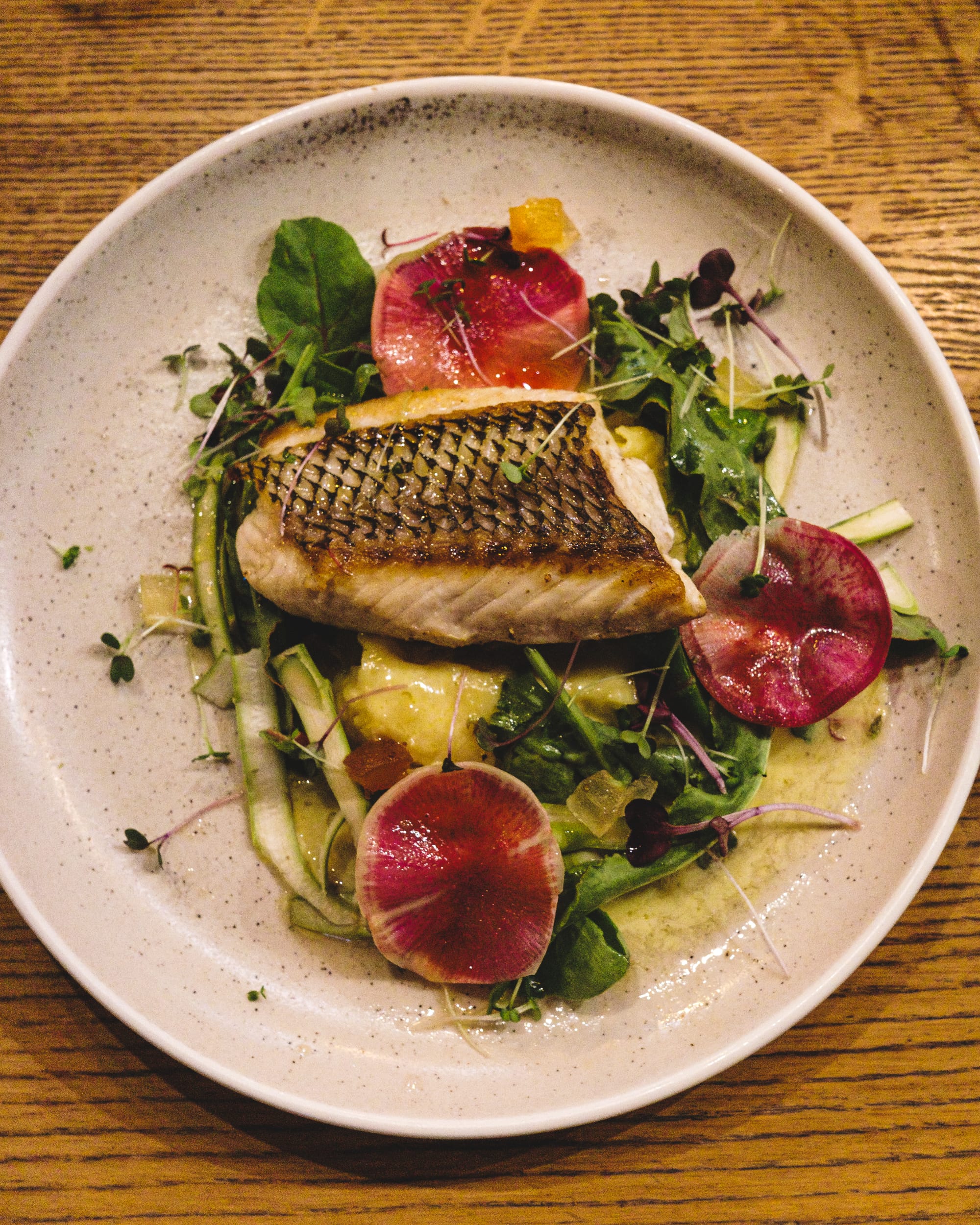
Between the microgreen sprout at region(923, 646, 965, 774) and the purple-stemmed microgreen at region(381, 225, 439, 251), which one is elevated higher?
the purple-stemmed microgreen at region(381, 225, 439, 251)

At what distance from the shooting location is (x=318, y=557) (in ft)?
7.38

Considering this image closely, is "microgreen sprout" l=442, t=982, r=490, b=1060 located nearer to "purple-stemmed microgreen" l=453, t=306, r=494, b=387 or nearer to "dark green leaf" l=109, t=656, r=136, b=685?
"dark green leaf" l=109, t=656, r=136, b=685

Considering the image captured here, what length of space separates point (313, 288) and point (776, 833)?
2.22m

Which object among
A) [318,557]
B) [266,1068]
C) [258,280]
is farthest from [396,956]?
[258,280]

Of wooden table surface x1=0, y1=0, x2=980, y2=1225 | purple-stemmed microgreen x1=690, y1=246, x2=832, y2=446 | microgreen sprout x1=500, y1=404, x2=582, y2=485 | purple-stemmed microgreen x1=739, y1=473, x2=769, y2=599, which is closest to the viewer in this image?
microgreen sprout x1=500, y1=404, x2=582, y2=485

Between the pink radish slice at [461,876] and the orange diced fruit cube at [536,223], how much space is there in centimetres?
167

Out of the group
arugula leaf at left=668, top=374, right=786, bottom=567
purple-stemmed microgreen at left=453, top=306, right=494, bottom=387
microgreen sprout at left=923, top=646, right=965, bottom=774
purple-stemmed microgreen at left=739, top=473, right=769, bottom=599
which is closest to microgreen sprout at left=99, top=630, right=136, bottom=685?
purple-stemmed microgreen at left=453, top=306, right=494, bottom=387

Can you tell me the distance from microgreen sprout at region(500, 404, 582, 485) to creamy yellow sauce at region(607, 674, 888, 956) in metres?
1.15

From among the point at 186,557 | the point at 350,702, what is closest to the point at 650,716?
the point at 350,702

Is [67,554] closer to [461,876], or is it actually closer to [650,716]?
[461,876]

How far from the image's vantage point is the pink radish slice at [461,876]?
2291mm

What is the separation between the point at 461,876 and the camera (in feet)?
7.56

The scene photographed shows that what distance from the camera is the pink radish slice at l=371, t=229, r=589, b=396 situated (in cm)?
262

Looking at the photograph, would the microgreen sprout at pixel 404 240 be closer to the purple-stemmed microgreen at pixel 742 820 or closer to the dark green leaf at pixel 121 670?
the dark green leaf at pixel 121 670
